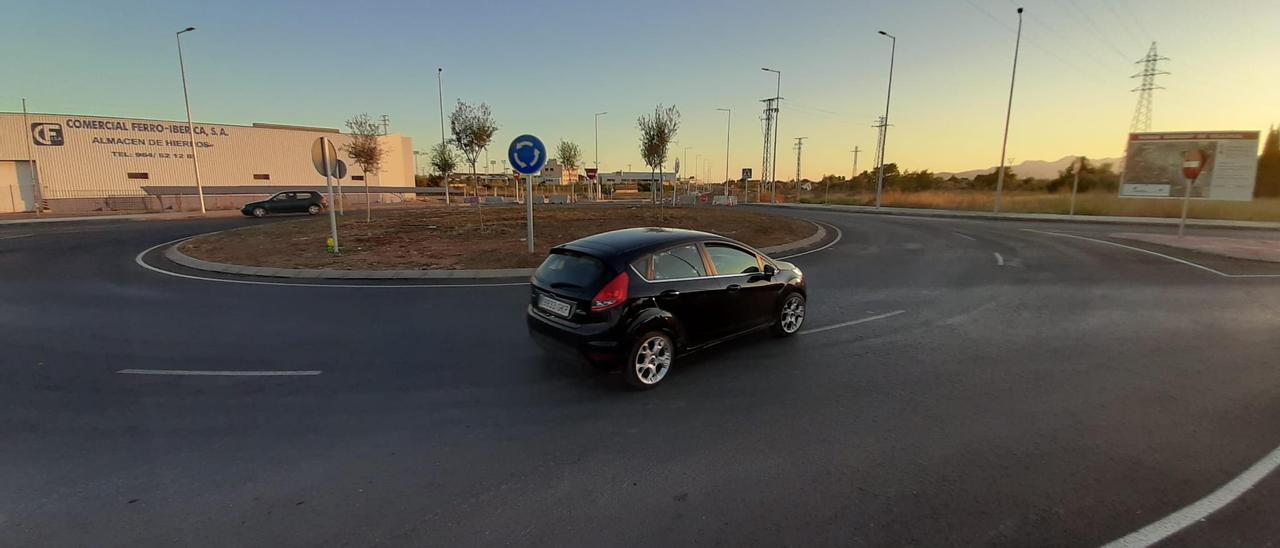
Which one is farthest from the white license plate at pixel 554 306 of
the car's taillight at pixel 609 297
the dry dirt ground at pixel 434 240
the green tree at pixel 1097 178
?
the green tree at pixel 1097 178

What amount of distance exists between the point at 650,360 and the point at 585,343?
662 mm

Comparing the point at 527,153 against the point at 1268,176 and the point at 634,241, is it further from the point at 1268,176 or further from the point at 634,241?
the point at 1268,176

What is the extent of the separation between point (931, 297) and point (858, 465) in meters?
6.38

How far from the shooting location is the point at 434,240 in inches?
615

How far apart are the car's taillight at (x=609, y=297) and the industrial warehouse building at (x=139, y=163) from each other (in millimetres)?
44525

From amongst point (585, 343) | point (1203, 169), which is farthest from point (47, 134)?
point (1203, 169)

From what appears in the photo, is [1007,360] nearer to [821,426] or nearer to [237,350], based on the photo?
[821,426]

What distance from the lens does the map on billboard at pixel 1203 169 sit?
27.3 m

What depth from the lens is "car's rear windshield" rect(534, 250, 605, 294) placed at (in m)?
4.95

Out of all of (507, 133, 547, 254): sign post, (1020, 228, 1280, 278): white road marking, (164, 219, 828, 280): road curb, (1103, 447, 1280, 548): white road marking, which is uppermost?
(507, 133, 547, 254): sign post

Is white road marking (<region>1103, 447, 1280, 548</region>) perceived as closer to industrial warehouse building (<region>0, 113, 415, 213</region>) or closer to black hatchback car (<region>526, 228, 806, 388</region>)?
black hatchback car (<region>526, 228, 806, 388</region>)

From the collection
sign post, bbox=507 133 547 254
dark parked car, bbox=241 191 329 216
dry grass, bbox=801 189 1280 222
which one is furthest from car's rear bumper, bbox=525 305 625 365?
dry grass, bbox=801 189 1280 222

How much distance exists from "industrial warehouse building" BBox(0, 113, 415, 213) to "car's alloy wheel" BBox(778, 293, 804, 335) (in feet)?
147

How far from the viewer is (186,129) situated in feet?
137
